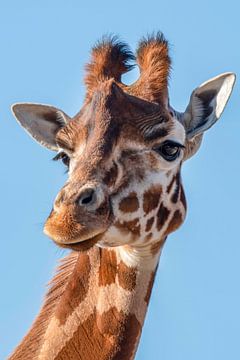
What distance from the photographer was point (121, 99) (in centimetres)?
933

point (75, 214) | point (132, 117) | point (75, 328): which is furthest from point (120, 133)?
point (75, 328)

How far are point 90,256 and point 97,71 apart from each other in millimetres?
1766

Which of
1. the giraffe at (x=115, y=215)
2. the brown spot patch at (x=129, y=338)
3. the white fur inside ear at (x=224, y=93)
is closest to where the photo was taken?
the giraffe at (x=115, y=215)

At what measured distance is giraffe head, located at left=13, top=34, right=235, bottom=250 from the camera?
27.7 feet

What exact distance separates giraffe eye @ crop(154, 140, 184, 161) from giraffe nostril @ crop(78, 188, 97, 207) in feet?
3.84

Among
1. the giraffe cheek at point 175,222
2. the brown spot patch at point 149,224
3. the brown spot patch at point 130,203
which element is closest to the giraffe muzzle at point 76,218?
the brown spot patch at point 130,203

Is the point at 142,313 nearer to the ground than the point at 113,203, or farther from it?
nearer to the ground

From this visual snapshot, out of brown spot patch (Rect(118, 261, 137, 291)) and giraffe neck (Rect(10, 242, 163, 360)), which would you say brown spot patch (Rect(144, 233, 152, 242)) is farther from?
brown spot patch (Rect(118, 261, 137, 291))

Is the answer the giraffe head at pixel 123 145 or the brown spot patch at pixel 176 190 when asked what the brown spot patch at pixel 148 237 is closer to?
the giraffe head at pixel 123 145

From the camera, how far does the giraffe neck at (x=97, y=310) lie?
935 centimetres

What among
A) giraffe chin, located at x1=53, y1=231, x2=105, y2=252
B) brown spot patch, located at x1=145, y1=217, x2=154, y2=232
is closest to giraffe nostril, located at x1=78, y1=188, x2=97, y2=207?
giraffe chin, located at x1=53, y1=231, x2=105, y2=252

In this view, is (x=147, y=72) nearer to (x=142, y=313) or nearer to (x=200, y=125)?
(x=200, y=125)

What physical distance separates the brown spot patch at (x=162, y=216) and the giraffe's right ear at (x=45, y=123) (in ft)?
4.65

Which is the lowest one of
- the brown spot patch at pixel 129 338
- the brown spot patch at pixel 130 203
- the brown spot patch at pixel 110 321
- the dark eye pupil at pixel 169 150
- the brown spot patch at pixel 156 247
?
the brown spot patch at pixel 129 338
